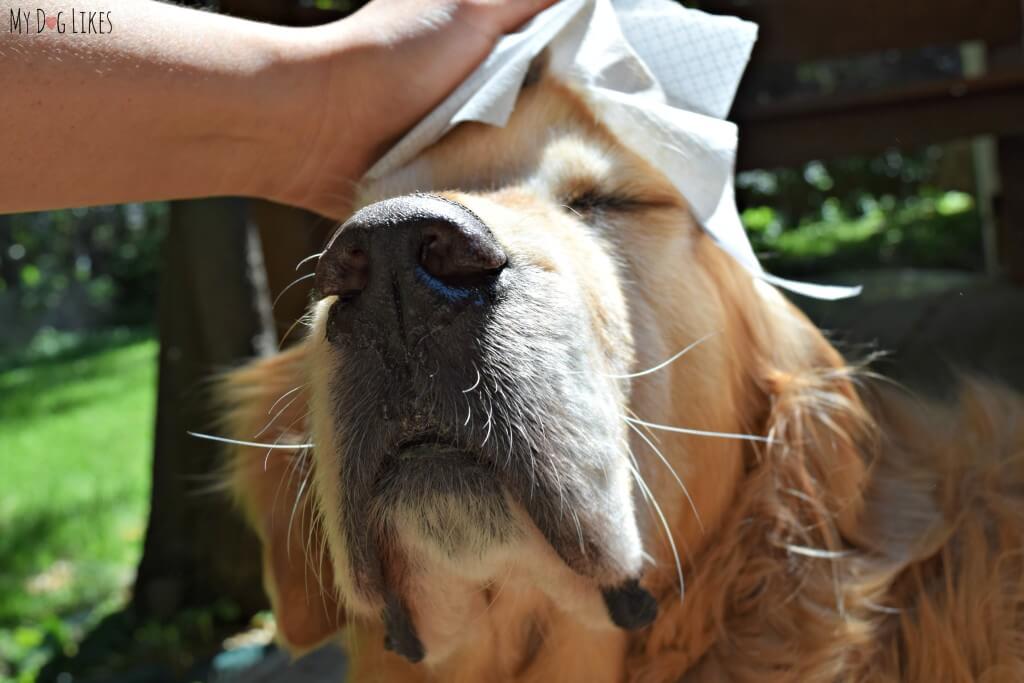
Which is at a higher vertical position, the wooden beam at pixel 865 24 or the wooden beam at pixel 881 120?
the wooden beam at pixel 865 24

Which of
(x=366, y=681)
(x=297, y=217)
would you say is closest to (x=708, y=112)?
(x=366, y=681)

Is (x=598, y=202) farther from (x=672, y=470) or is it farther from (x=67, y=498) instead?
(x=67, y=498)

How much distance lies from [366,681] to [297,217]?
2.11 meters

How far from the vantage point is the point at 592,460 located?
1792 mm

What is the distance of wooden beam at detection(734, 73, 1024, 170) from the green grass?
401cm

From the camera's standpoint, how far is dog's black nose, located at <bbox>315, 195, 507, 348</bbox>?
1603mm

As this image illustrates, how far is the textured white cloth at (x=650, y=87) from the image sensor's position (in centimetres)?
219

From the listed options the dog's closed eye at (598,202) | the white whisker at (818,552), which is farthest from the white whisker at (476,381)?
the white whisker at (818,552)

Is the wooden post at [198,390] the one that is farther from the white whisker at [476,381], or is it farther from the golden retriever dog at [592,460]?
the white whisker at [476,381]

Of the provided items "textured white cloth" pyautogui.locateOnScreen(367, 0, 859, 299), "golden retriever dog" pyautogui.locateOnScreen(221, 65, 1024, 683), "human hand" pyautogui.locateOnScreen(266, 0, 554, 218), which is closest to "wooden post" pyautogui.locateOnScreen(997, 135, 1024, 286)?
"golden retriever dog" pyautogui.locateOnScreen(221, 65, 1024, 683)

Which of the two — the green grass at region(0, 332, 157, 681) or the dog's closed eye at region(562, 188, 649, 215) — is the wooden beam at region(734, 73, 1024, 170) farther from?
the green grass at region(0, 332, 157, 681)

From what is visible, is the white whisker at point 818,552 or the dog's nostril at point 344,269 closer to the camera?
the dog's nostril at point 344,269

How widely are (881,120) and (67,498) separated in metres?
6.09

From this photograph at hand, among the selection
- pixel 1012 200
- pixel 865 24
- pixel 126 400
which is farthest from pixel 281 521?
pixel 126 400
